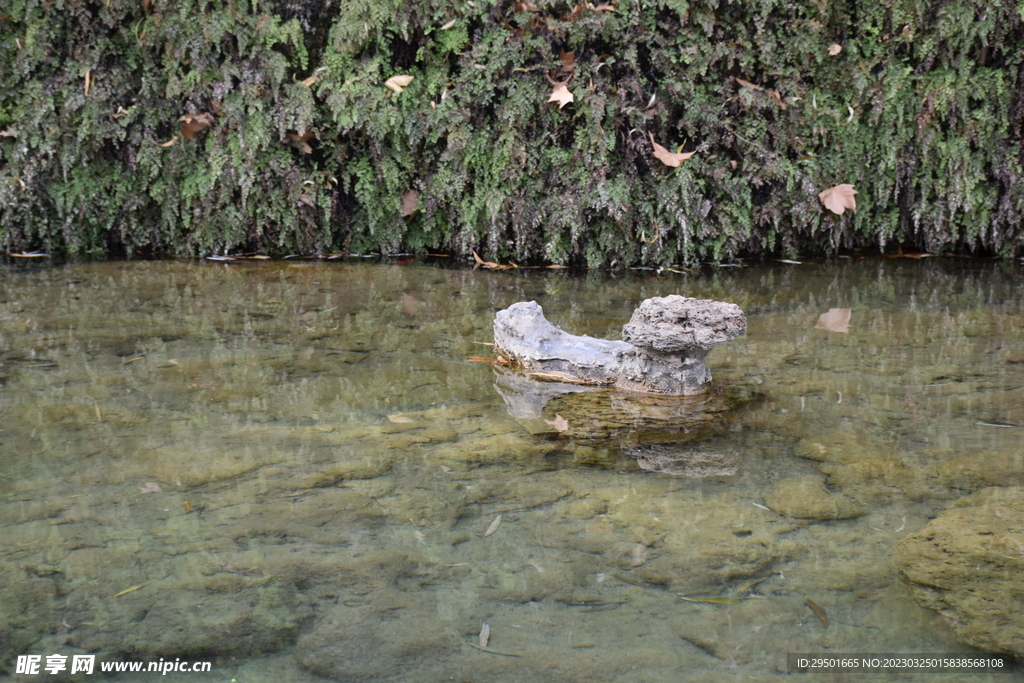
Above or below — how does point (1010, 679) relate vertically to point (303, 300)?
below

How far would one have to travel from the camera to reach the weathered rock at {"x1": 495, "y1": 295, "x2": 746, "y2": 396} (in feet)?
11.5

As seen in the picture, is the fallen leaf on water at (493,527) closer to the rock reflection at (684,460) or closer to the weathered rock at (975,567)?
the rock reflection at (684,460)

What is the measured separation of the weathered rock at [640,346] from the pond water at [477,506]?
181 mm

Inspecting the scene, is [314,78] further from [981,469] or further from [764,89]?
[981,469]

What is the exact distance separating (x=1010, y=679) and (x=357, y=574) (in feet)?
4.75

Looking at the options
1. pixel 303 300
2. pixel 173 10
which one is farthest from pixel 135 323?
pixel 173 10

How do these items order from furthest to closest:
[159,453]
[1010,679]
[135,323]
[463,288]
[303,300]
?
[463,288] → [303,300] → [135,323] → [159,453] → [1010,679]

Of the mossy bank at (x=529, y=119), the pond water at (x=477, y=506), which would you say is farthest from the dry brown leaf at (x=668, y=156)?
the pond water at (x=477, y=506)

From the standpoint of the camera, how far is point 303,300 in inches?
201

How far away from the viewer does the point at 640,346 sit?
3.57 meters

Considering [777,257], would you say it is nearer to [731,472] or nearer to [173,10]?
[731,472]

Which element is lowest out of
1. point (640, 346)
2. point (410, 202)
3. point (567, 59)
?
point (640, 346)

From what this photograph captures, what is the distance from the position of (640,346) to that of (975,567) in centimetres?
165

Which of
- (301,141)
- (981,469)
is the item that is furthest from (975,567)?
(301,141)
